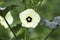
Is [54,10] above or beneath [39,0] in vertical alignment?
beneath

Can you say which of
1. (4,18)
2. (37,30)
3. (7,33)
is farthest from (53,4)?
(4,18)

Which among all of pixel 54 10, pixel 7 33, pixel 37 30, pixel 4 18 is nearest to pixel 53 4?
pixel 54 10

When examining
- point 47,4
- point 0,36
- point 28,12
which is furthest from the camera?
point 47,4

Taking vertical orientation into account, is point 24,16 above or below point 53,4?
above

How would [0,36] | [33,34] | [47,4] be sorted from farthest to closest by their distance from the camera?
1. [47,4]
2. [33,34]
3. [0,36]

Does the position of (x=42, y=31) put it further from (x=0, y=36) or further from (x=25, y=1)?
(x=25, y=1)

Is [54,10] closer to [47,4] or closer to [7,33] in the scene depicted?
[47,4]

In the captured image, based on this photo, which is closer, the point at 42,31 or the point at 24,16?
the point at 24,16
